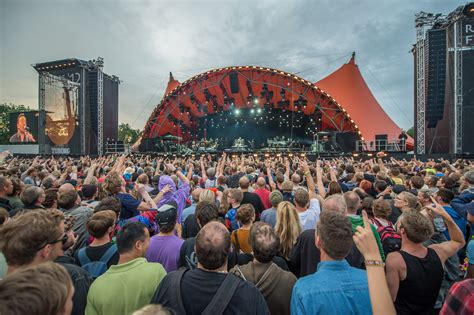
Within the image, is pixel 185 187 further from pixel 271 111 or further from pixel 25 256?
pixel 271 111

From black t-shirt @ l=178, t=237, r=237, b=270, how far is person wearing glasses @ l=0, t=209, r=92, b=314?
0.76 metres

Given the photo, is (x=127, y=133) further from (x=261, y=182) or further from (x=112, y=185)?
(x=112, y=185)

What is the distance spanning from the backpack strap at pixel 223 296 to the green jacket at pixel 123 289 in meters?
0.58

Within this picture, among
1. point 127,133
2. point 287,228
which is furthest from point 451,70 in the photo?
point 127,133

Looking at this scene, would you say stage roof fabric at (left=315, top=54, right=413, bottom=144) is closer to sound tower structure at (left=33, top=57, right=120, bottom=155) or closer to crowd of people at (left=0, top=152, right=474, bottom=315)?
sound tower structure at (left=33, top=57, right=120, bottom=155)

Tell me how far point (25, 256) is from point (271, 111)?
29.1m

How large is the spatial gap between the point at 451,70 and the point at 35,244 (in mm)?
19261

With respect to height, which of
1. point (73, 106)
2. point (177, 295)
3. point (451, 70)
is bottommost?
point (177, 295)

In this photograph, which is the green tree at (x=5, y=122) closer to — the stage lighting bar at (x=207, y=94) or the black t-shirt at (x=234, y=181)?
the stage lighting bar at (x=207, y=94)

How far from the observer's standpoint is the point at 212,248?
1.50 metres

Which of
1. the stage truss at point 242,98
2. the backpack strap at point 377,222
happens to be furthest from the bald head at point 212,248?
the stage truss at point 242,98

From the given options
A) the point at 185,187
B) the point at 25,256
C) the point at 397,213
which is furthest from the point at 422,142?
the point at 25,256

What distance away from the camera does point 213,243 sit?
1.52 meters

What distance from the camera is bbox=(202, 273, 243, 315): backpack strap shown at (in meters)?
1.30
